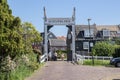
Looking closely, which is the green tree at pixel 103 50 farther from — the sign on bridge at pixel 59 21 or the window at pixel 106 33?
the window at pixel 106 33

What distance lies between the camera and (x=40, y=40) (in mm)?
89938

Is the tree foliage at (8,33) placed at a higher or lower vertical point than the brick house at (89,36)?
lower

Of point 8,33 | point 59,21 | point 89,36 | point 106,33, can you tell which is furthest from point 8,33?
point 106,33

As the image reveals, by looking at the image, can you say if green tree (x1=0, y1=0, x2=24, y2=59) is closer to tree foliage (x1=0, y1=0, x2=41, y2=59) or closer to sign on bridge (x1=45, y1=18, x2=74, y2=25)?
tree foliage (x1=0, y1=0, x2=41, y2=59)

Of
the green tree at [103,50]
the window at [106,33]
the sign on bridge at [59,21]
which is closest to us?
the sign on bridge at [59,21]

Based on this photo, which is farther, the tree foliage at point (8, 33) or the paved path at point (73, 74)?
the paved path at point (73, 74)

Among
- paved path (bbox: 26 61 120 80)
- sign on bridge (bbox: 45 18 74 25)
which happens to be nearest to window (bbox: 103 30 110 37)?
sign on bridge (bbox: 45 18 74 25)

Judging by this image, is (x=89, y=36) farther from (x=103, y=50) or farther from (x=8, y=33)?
(x=8, y=33)

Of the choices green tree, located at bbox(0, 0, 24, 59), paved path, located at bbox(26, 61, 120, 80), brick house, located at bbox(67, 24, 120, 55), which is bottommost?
paved path, located at bbox(26, 61, 120, 80)

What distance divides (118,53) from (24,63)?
3387 centimetres

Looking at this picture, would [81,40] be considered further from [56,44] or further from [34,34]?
[56,44]

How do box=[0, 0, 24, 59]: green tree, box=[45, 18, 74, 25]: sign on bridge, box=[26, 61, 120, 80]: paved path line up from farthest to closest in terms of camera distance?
box=[45, 18, 74, 25]: sign on bridge
box=[26, 61, 120, 80]: paved path
box=[0, 0, 24, 59]: green tree

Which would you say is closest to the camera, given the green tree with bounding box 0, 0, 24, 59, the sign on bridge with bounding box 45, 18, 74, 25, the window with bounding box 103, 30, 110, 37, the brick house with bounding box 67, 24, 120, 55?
the green tree with bounding box 0, 0, 24, 59

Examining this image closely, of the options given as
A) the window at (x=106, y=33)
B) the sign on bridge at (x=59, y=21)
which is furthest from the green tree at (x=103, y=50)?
the window at (x=106, y=33)
